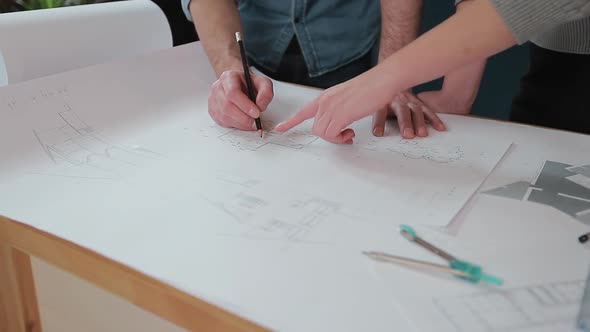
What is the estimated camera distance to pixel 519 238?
0.46 meters

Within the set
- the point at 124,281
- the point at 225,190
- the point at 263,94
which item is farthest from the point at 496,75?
the point at 124,281

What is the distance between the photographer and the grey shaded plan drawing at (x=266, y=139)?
0.70 meters

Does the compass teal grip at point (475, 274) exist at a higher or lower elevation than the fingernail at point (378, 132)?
higher

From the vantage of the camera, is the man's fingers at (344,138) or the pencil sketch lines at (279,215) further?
the man's fingers at (344,138)

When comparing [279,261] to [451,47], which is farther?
[451,47]

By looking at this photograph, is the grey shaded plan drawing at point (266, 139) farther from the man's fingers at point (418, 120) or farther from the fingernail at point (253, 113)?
the man's fingers at point (418, 120)

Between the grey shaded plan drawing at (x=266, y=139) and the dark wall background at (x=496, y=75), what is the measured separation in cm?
76

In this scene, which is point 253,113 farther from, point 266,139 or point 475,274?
point 475,274

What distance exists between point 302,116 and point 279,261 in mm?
305

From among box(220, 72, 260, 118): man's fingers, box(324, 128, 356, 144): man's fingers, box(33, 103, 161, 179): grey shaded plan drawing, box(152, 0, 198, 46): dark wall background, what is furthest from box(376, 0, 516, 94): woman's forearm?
box(152, 0, 198, 46): dark wall background

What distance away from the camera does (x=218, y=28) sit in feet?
3.37

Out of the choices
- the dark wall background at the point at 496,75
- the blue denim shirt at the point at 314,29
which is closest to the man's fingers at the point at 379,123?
the blue denim shirt at the point at 314,29

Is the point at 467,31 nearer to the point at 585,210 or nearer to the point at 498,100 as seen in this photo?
the point at 585,210

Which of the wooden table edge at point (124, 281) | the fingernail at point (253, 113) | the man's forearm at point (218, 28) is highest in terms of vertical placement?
the man's forearm at point (218, 28)
